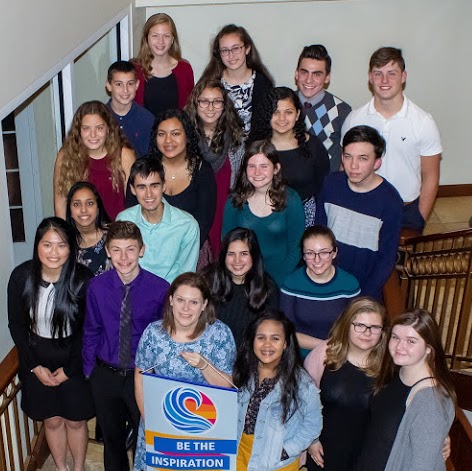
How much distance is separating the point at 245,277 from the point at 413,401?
1210 mm

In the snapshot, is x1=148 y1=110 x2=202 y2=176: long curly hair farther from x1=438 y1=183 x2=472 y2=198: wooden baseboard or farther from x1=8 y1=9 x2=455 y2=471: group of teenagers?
x1=438 y1=183 x2=472 y2=198: wooden baseboard

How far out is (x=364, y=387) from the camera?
3.66 meters

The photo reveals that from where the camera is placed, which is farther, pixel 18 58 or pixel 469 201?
pixel 469 201

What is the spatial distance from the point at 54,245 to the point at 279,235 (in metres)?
1.31

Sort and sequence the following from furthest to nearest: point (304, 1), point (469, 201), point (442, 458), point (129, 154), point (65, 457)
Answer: point (469, 201), point (304, 1), point (129, 154), point (65, 457), point (442, 458)

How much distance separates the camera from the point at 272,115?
4.69 metres

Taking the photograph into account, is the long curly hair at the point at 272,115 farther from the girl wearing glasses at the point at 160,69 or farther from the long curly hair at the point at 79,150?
the girl wearing glasses at the point at 160,69

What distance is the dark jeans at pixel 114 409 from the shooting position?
13.0 ft

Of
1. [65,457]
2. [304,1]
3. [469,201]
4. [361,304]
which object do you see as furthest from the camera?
[469,201]

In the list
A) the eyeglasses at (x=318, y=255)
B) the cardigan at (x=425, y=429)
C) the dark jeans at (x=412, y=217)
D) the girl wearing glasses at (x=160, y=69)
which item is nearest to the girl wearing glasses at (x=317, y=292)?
the eyeglasses at (x=318, y=255)

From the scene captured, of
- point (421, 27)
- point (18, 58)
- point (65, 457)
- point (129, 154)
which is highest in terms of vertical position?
point (421, 27)

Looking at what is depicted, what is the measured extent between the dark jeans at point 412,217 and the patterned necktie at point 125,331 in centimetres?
202

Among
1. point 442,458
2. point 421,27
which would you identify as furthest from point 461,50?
point 442,458

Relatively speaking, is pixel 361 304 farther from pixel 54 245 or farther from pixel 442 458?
pixel 54 245
